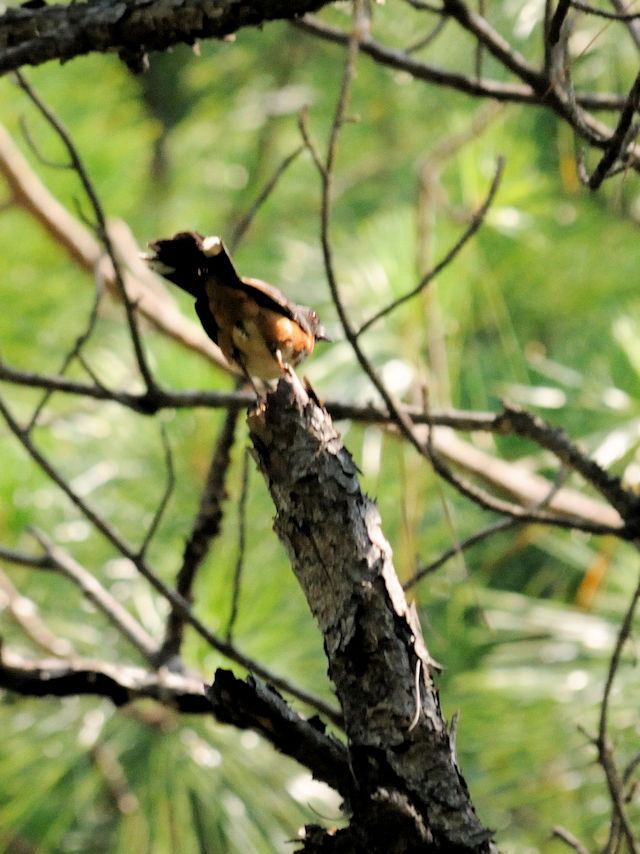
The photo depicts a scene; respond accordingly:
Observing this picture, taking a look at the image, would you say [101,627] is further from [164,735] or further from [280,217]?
[280,217]

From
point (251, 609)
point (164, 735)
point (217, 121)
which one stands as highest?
point (217, 121)

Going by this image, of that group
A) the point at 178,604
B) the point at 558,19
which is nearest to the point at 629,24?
the point at 558,19

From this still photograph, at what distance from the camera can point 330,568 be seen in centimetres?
90

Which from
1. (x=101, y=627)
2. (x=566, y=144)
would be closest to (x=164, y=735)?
(x=101, y=627)

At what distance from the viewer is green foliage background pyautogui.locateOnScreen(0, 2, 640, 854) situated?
198 centimetres

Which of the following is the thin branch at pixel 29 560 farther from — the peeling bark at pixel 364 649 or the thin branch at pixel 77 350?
the peeling bark at pixel 364 649

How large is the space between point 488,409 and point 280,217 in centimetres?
170

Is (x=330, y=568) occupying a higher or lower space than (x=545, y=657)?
lower

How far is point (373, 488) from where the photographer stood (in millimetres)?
2168

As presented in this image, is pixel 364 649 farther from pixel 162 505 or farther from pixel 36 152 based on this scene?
pixel 36 152

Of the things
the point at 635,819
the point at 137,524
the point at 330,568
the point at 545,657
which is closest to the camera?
the point at 330,568

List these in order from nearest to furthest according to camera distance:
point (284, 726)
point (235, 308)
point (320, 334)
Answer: point (284, 726)
point (235, 308)
point (320, 334)

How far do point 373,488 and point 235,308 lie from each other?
105cm

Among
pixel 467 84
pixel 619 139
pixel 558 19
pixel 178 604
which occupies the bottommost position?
pixel 178 604
